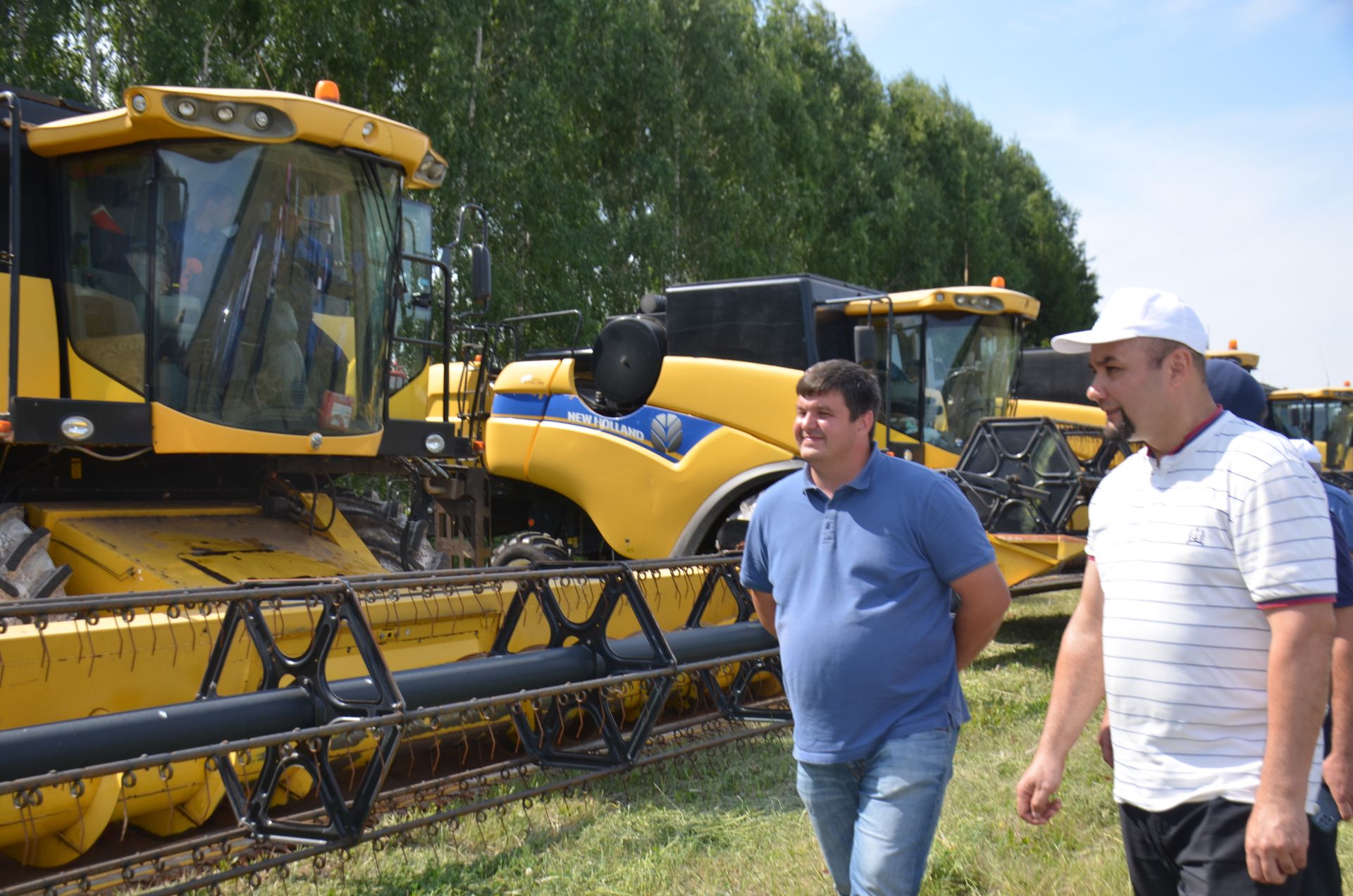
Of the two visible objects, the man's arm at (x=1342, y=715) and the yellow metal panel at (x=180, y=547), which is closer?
the man's arm at (x=1342, y=715)

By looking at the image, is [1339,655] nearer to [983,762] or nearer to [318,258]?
[983,762]

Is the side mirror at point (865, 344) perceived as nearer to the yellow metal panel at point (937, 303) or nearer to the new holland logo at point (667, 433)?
the yellow metal panel at point (937, 303)

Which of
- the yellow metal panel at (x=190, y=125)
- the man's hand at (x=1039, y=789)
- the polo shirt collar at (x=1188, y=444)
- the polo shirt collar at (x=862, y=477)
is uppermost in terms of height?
the yellow metal panel at (x=190, y=125)

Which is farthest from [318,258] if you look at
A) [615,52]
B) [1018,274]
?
[1018,274]

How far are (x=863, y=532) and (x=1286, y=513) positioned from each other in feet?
3.03

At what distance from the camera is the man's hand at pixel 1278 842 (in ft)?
6.04

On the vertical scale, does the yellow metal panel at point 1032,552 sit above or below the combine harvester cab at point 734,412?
below

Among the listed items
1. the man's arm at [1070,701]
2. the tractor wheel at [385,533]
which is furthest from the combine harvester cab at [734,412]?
the man's arm at [1070,701]

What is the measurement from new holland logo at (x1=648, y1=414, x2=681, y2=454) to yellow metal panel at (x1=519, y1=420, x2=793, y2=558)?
0.09 m

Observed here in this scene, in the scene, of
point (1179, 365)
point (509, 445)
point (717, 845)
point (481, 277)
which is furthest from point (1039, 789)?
point (509, 445)

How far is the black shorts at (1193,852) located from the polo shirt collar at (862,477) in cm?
87

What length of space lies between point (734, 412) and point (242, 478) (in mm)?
3025

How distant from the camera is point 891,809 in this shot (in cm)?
249

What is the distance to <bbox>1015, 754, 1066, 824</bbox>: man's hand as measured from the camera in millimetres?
2289
